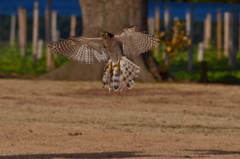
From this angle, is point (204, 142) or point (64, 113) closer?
point (204, 142)

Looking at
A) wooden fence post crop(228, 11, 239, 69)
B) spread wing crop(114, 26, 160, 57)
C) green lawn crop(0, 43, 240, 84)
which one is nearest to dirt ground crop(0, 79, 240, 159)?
spread wing crop(114, 26, 160, 57)

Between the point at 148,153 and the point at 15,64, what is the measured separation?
23100mm

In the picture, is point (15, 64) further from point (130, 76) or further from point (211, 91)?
point (130, 76)

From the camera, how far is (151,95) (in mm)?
20812

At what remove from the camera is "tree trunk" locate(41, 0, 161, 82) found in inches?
969

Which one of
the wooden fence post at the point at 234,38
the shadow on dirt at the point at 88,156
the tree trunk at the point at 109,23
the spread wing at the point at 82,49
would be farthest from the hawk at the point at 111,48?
the wooden fence post at the point at 234,38

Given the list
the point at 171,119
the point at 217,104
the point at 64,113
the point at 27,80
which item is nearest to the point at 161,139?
the point at 171,119

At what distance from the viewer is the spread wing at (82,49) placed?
1145cm

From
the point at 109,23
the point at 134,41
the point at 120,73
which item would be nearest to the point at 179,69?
the point at 109,23

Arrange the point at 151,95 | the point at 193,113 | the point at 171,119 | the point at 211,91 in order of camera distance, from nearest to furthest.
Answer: the point at 171,119 → the point at 193,113 → the point at 151,95 → the point at 211,91

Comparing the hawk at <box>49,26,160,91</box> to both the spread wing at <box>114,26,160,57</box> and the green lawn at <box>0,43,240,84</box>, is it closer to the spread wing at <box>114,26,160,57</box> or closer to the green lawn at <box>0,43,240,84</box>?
the spread wing at <box>114,26,160,57</box>

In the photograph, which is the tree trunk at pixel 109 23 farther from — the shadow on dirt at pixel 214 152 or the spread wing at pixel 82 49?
the shadow on dirt at pixel 214 152

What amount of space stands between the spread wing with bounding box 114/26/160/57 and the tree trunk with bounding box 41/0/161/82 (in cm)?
1292

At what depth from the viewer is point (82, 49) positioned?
37.9ft
